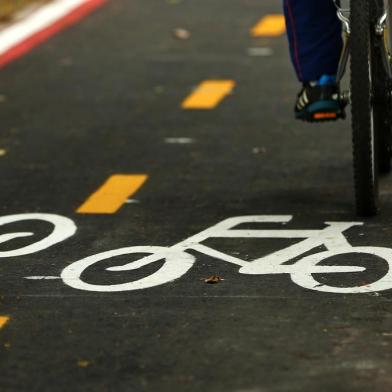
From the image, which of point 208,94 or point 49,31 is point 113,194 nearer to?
point 208,94

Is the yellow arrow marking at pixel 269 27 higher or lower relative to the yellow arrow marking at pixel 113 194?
lower

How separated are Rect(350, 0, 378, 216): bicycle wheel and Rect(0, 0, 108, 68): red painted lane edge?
562 cm

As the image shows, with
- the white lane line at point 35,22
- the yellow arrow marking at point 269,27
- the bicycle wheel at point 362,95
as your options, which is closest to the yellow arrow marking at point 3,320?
the bicycle wheel at point 362,95

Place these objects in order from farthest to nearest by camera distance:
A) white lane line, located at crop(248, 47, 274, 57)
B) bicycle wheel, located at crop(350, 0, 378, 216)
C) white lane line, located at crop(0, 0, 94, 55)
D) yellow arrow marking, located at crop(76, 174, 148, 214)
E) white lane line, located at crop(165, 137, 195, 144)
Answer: white lane line, located at crop(0, 0, 94, 55), white lane line, located at crop(248, 47, 274, 57), white lane line, located at crop(165, 137, 195, 144), yellow arrow marking, located at crop(76, 174, 148, 214), bicycle wheel, located at crop(350, 0, 378, 216)

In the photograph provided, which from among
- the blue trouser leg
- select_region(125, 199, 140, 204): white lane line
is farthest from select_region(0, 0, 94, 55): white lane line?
the blue trouser leg

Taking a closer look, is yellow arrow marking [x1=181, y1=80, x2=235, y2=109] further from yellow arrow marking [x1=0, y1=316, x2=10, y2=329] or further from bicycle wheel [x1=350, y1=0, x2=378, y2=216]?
yellow arrow marking [x1=0, y1=316, x2=10, y2=329]

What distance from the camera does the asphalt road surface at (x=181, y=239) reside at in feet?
16.7

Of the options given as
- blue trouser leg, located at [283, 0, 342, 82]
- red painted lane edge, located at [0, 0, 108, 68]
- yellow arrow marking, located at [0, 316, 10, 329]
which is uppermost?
blue trouser leg, located at [283, 0, 342, 82]

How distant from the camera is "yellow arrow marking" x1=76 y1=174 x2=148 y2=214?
7.41 metres

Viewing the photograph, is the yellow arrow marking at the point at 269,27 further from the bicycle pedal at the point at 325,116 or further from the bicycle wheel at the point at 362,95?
the bicycle wheel at the point at 362,95

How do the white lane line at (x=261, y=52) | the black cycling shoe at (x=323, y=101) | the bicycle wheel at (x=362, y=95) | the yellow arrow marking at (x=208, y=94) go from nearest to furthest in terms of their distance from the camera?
the bicycle wheel at (x=362, y=95) < the black cycling shoe at (x=323, y=101) < the yellow arrow marking at (x=208, y=94) < the white lane line at (x=261, y=52)

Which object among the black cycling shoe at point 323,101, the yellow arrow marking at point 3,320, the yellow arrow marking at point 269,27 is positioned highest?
the black cycling shoe at point 323,101

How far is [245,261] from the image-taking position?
6332 mm

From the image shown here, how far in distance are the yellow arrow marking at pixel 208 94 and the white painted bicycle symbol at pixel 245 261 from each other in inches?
123
